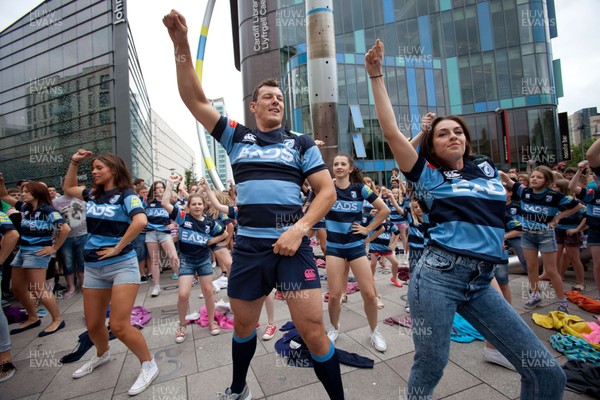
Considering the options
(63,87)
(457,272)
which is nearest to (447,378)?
(457,272)

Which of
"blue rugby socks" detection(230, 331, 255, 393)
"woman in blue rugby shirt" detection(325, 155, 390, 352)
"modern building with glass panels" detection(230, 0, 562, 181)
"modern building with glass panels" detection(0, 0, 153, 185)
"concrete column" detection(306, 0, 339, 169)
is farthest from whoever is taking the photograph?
"modern building with glass panels" detection(230, 0, 562, 181)

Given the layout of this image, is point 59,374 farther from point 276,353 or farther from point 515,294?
point 515,294

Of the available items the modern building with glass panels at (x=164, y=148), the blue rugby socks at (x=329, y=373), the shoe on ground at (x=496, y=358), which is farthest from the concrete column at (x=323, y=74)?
the modern building with glass panels at (x=164, y=148)

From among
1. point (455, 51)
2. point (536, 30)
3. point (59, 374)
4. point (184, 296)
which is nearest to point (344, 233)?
point (184, 296)

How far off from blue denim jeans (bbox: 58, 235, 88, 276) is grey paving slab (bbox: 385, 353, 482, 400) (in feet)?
23.6

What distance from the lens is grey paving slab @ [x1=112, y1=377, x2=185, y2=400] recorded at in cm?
286

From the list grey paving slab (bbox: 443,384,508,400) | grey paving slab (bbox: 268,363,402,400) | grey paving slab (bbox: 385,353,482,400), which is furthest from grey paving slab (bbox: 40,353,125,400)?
grey paving slab (bbox: 443,384,508,400)

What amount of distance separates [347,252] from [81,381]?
11.1 ft

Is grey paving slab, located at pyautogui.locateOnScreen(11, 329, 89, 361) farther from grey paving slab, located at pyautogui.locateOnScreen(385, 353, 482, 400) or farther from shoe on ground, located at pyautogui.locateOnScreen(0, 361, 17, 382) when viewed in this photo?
grey paving slab, located at pyautogui.locateOnScreen(385, 353, 482, 400)

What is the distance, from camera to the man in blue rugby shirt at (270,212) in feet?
6.44

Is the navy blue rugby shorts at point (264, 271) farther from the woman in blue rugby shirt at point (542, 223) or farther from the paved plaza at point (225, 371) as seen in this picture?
the woman in blue rugby shirt at point (542, 223)

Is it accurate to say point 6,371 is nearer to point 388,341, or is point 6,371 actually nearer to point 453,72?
point 388,341

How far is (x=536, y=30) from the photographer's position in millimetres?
25016

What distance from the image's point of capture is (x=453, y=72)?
27.5 meters
